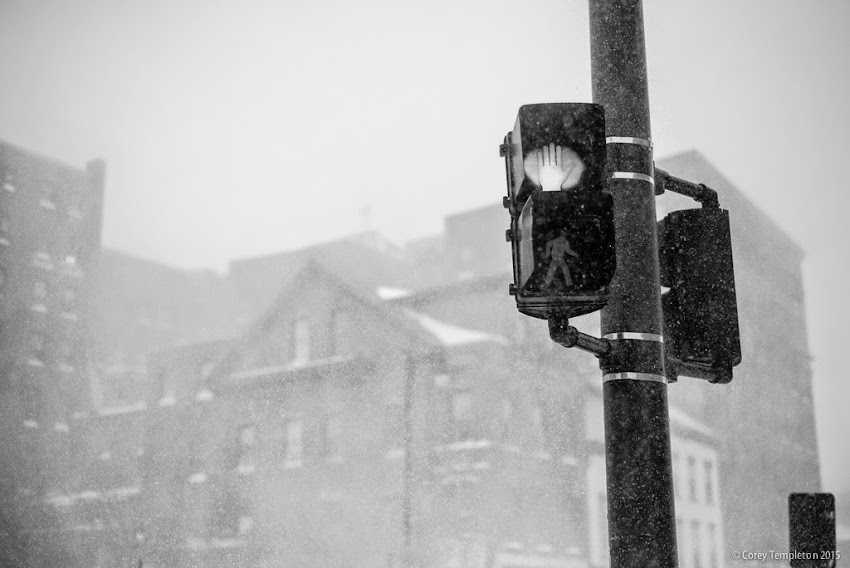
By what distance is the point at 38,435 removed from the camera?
39062 mm

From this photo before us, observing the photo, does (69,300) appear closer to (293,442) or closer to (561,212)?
(293,442)

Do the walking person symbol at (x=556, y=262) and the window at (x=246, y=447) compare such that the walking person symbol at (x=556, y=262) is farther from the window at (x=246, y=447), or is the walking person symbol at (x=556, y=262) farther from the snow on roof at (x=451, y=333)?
the window at (x=246, y=447)

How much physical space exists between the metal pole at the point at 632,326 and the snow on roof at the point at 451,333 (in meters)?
22.1

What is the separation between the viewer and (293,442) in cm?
2745

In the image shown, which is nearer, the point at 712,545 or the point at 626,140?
the point at 626,140

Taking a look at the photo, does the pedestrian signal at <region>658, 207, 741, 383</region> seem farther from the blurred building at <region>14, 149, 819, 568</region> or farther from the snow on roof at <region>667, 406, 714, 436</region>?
the snow on roof at <region>667, 406, 714, 436</region>

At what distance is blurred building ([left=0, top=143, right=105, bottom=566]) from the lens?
36719mm

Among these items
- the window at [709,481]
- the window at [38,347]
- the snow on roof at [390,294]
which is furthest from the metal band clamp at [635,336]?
the window at [38,347]

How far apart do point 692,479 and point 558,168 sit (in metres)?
27.8

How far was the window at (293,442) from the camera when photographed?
88.6 ft

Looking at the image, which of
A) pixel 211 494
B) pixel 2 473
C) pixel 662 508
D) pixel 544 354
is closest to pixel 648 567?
pixel 662 508

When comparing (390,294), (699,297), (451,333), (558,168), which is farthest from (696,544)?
(558,168)

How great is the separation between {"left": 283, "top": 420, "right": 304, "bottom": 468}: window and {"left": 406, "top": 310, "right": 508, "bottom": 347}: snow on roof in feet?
16.4

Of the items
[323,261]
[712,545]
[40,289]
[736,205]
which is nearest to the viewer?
[712,545]
